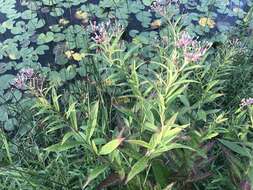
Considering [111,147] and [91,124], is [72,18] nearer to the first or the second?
[91,124]

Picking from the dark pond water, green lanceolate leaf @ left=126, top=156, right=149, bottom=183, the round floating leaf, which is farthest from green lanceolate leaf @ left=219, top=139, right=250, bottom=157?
the round floating leaf

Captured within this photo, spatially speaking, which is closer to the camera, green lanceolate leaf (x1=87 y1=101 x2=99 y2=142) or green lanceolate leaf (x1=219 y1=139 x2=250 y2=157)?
green lanceolate leaf (x1=87 y1=101 x2=99 y2=142)

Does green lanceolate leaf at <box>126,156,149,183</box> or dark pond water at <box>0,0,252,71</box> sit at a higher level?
green lanceolate leaf at <box>126,156,149,183</box>

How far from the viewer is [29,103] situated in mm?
2033

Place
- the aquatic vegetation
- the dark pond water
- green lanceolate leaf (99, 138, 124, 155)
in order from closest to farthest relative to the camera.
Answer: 1. green lanceolate leaf (99, 138, 124, 155)
2. the aquatic vegetation
3. the dark pond water

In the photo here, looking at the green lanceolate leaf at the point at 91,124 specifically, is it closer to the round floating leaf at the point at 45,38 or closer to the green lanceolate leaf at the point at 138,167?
the green lanceolate leaf at the point at 138,167

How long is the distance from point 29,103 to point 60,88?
201mm

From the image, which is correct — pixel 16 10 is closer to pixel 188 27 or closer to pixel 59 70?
pixel 59 70

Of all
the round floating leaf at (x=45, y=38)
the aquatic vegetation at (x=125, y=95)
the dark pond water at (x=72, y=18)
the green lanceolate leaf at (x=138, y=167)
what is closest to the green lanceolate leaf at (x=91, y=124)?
the aquatic vegetation at (x=125, y=95)

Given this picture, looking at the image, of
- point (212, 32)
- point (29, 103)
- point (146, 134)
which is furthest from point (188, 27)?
point (146, 134)

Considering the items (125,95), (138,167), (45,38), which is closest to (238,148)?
(138,167)

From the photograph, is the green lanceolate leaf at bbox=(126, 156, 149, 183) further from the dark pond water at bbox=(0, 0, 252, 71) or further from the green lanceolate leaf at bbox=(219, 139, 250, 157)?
the dark pond water at bbox=(0, 0, 252, 71)

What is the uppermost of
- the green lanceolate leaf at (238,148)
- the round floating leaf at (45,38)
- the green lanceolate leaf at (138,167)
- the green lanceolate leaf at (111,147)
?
the green lanceolate leaf at (111,147)

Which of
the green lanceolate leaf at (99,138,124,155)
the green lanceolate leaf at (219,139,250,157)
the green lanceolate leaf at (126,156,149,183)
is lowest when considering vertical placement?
the green lanceolate leaf at (219,139,250,157)
